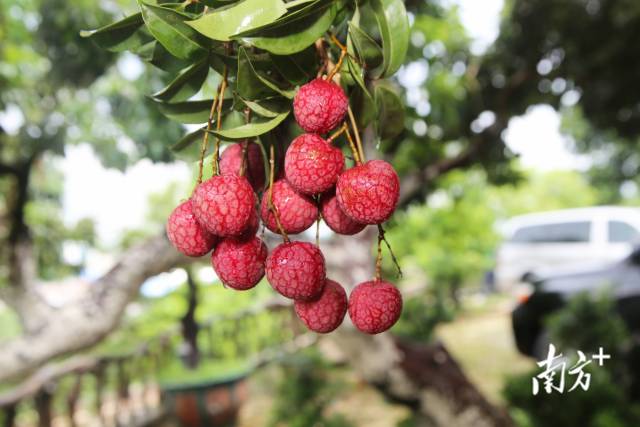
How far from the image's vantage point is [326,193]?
27.0 inches

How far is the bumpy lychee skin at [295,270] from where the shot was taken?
0.63 meters

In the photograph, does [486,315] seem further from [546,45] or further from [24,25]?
[24,25]

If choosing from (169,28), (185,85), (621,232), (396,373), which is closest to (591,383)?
(396,373)

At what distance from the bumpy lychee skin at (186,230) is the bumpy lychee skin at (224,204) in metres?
0.05

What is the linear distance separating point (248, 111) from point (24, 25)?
11.2 ft

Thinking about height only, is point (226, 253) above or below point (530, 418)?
above

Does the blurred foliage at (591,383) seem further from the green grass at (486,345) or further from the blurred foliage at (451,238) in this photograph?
the blurred foliage at (451,238)

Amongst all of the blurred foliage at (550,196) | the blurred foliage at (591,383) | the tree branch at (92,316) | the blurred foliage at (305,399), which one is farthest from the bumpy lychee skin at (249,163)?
the blurred foliage at (550,196)

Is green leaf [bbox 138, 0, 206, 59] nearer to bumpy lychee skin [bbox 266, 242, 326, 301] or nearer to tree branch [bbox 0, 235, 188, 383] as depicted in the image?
bumpy lychee skin [bbox 266, 242, 326, 301]

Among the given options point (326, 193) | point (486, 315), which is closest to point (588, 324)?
point (326, 193)

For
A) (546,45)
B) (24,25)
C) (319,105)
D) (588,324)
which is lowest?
(588,324)

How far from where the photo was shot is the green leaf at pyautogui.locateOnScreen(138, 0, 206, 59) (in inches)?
22.0

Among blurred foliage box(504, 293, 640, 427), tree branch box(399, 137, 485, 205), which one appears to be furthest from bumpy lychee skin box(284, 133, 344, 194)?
blurred foliage box(504, 293, 640, 427)

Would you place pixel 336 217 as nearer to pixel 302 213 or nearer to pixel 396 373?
pixel 302 213
